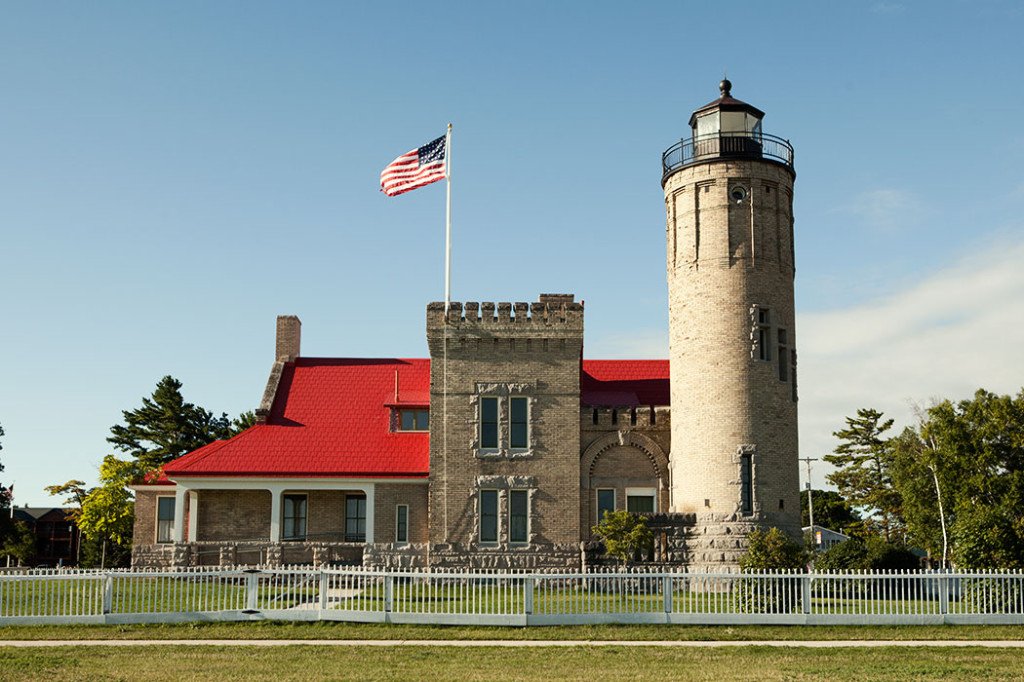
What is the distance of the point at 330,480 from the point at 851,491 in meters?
46.0

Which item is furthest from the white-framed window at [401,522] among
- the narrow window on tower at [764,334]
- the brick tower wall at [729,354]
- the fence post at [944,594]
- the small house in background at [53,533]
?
the small house in background at [53,533]

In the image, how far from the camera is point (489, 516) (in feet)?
106

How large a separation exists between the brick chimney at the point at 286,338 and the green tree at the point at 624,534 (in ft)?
47.2

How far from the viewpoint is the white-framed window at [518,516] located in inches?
1268

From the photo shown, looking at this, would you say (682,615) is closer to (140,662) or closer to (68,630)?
(140,662)

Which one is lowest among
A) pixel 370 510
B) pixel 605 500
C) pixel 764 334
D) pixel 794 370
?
pixel 370 510

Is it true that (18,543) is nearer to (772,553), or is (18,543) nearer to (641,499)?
(641,499)

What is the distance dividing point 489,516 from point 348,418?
6.83m

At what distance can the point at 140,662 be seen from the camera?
16.3 m

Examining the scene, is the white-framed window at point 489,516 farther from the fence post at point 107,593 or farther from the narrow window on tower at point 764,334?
the fence post at point 107,593

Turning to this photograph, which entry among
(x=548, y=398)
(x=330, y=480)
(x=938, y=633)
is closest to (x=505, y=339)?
(x=548, y=398)

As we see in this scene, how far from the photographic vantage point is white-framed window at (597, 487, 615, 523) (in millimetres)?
33281

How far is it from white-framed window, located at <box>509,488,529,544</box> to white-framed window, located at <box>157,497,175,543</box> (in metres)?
12.2

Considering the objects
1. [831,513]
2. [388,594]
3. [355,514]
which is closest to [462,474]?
[355,514]
